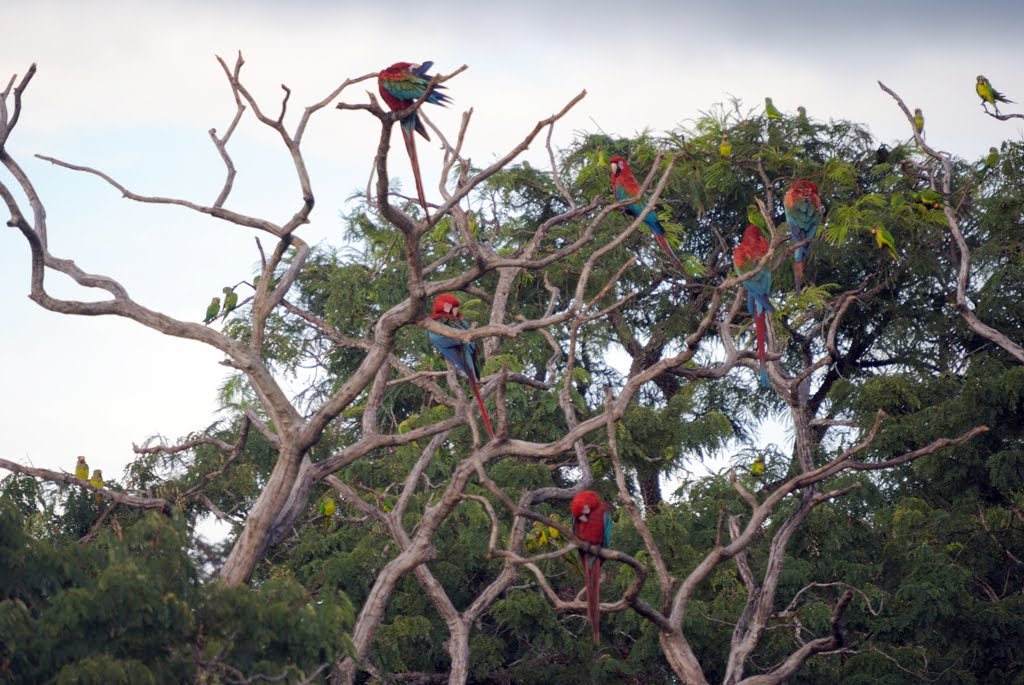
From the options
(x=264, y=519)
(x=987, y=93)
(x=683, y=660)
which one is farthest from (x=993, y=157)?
(x=264, y=519)

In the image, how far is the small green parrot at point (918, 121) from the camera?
10.2m

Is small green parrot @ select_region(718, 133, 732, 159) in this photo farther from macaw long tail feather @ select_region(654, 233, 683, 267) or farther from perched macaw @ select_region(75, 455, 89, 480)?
perched macaw @ select_region(75, 455, 89, 480)

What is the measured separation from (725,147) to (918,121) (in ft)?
6.73

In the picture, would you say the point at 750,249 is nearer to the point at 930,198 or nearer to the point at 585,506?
the point at 585,506

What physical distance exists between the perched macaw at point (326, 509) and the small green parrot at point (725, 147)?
4.73 metres

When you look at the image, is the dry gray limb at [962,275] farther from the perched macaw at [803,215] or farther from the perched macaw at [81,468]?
the perched macaw at [81,468]

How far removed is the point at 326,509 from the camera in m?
9.54

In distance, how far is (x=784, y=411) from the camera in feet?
45.1

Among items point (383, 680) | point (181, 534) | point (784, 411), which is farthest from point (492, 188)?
point (181, 534)

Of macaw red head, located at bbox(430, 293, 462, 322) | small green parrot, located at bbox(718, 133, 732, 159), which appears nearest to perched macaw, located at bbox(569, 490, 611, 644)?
macaw red head, located at bbox(430, 293, 462, 322)

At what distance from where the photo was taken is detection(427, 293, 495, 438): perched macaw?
630cm

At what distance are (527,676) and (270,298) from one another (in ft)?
12.7

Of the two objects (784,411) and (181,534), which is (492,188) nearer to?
(784,411)

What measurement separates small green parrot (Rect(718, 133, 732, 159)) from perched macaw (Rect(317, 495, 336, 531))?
4.73 meters
